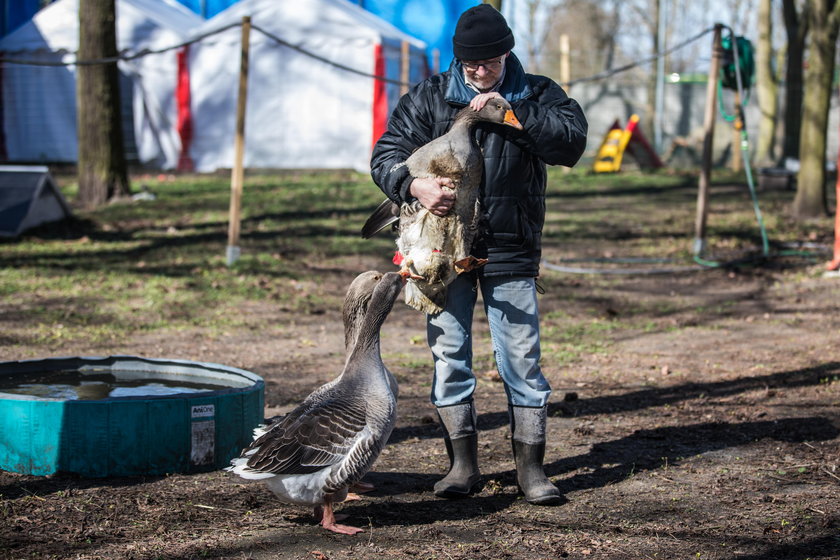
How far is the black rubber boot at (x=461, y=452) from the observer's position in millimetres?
4578

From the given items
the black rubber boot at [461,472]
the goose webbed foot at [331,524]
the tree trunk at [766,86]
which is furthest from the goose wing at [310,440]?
the tree trunk at [766,86]

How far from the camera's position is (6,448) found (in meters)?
4.70

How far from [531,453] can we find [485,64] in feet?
6.06

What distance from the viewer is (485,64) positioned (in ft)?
14.1

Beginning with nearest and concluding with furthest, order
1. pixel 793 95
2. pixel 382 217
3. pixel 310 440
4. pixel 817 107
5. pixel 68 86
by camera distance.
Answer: pixel 310 440
pixel 382 217
pixel 817 107
pixel 793 95
pixel 68 86

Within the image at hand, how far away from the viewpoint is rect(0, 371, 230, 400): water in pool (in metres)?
5.23

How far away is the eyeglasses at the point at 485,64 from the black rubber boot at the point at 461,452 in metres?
1.61

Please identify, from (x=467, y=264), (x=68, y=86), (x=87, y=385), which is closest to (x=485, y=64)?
(x=467, y=264)

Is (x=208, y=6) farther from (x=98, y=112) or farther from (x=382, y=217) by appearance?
(x=382, y=217)

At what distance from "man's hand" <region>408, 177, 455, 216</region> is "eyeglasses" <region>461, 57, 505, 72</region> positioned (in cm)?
54

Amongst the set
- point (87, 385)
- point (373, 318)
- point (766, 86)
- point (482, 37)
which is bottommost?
point (87, 385)

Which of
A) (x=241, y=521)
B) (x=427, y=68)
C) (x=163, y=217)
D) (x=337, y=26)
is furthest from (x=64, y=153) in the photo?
(x=241, y=521)

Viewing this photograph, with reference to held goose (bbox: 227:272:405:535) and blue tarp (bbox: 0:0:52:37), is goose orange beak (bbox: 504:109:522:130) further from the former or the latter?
blue tarp (bbox: 0:0:52:37)

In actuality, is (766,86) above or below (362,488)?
above
